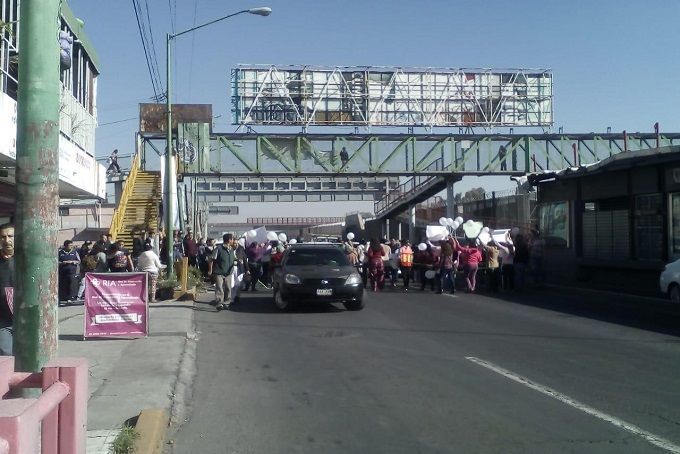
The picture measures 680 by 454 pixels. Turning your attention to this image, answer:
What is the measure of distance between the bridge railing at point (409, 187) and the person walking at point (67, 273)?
24.5 meters

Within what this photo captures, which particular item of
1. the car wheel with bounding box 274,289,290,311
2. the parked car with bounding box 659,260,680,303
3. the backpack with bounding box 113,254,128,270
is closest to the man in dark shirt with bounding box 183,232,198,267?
the backpack with bounding box 113,254,128,270

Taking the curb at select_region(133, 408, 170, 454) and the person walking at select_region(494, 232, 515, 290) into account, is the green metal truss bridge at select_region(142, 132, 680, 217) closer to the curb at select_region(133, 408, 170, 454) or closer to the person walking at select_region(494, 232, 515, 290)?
the person walking at select_region(494, 232, 515, 290)

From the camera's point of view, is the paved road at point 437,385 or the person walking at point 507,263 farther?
the person walking at point 507,263

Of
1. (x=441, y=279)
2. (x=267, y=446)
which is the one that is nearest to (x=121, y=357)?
(x=267, y=446)

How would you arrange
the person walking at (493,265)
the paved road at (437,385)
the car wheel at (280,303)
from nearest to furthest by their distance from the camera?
A: the paved road at (437,385) < the car wheel at (280,303) < the person walking at (493,265)

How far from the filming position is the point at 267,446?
19.9 ft

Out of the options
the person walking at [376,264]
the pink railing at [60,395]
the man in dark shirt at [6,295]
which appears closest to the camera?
the pink railing at [60,395]

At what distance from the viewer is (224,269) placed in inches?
625

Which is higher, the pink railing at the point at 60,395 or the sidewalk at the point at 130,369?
the pink railing at the point at 60,395

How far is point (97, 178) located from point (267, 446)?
16.2 meters

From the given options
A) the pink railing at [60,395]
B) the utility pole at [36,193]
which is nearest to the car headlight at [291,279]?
the utility pole at [36,193]

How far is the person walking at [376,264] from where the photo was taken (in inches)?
830

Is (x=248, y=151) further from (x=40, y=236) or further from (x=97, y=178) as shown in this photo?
(x=40, y=236)

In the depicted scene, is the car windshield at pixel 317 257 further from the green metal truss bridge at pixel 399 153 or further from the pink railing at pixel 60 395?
the green metal truss bridge at pixel 399 153
